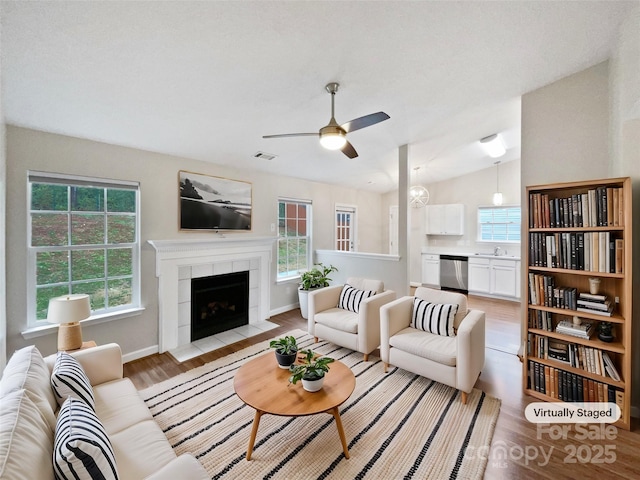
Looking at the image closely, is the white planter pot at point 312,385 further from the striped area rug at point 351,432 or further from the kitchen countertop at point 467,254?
the kitchen countertop at point 467,254

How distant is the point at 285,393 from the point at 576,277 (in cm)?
265

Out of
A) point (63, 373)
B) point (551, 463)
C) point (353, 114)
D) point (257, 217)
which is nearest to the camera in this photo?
point (63, 373)

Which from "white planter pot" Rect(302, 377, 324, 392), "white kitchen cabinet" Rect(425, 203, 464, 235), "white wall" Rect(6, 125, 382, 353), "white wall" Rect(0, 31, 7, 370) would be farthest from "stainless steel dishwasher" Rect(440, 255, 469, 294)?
"white wall" Rect(0, 31, 7, 370)

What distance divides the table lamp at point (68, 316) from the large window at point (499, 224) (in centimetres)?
678

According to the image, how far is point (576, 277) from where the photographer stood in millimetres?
2391

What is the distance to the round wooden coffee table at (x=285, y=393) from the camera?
171 centimetres

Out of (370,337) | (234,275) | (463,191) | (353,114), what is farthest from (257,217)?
(463,191)

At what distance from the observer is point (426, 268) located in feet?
21.4

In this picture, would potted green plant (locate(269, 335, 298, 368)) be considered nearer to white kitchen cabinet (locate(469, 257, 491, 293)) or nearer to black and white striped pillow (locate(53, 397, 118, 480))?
black and white striped pillow (locate(53, 397, 118, 480))

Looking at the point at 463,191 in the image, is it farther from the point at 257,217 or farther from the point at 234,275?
the point at 234,275

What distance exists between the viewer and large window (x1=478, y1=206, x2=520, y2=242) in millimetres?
5625

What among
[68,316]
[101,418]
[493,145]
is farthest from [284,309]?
[493,145]

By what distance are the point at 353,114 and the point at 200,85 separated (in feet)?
4.90

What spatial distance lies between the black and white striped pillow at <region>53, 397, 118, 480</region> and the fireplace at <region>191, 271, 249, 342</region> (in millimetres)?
2567
